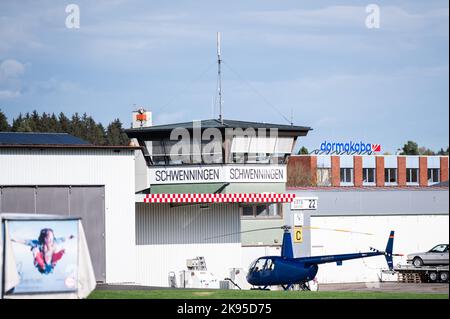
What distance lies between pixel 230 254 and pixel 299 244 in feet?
36.0

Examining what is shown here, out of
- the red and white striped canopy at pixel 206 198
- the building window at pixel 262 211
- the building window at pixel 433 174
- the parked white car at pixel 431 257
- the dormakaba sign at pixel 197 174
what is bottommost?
the parked white car at pixel 431 257

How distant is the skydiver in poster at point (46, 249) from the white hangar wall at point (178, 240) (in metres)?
19.2

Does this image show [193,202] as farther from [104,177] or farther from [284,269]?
[104,177]

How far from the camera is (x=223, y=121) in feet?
142

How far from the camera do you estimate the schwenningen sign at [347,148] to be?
283ft

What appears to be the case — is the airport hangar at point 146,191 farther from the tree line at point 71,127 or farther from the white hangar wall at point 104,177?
the tree line at point 71,127

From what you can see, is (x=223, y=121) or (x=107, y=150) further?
(x=223, y=121)

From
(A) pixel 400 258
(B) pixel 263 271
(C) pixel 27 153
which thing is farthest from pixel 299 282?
(A) pixel 400 258

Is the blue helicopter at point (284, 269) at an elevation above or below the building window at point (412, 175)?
below

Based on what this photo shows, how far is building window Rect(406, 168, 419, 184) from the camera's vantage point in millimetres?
98250

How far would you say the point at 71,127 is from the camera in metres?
103

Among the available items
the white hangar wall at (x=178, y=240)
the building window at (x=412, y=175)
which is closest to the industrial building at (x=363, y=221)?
the white hangar wall at (x=178, y=240)
